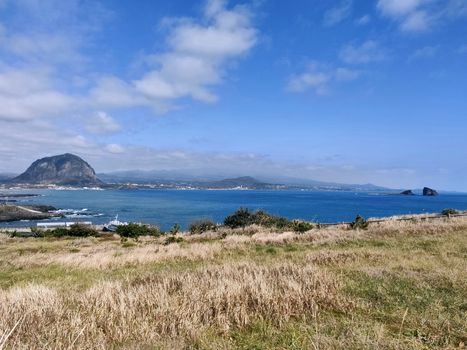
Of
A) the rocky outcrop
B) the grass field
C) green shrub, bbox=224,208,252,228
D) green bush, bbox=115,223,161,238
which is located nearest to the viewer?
the grass field

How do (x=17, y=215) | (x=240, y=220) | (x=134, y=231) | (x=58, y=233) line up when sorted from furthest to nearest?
1. (x=17, y=215)
2. (x=58, y=233)
3. (x=134, y=231)
4. (x=240, y=220)

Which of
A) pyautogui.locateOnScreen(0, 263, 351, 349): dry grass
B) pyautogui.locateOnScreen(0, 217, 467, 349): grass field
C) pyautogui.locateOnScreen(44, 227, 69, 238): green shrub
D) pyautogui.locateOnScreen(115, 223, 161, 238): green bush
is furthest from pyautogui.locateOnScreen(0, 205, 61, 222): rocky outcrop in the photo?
pyautogui.locateOnScreen(0, 263, 351, 349): dry grass

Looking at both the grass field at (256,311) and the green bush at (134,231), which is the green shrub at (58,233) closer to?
the green bush at (134,231)

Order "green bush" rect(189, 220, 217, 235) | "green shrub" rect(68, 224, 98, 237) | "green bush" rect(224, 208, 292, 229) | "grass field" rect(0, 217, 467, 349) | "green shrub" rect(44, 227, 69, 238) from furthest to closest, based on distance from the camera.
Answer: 1. "green shrub" rect(68, 224, 98, 237)
2. "green shrub" rect(44, 227, 69, 238)
3. "green bush" rect(189, 220, 217, 235)
4. "green bush" rect(224, 208, 292, 229)
5. "grass field" rect(0, 217, 467, 349)

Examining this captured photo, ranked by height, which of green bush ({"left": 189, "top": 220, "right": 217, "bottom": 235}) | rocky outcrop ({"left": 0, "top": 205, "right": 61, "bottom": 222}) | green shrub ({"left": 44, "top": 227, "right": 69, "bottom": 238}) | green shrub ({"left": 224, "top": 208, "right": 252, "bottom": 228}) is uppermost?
green shrub ({"left": 224, "top": 208, "right": 252, "bottom": 228})

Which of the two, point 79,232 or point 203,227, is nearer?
point 203,227

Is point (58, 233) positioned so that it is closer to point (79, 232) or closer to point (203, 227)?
point (79, 232)

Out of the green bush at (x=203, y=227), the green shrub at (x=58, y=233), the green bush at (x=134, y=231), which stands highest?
the green bush at (x=203, y=227)

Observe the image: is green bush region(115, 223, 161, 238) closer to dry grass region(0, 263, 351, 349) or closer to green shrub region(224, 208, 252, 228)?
green shrub region(224, 208, 252, 228)

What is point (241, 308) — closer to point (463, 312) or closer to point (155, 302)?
point (155, 302)

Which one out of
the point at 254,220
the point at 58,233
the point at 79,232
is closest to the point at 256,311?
the point at 254,220

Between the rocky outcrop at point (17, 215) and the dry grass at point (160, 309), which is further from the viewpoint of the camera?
the rocky outcrop at point (17, 215)

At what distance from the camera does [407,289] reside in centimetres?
933

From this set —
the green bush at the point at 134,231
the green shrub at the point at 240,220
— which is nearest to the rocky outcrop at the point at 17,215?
the green bush at the point at 134,231
